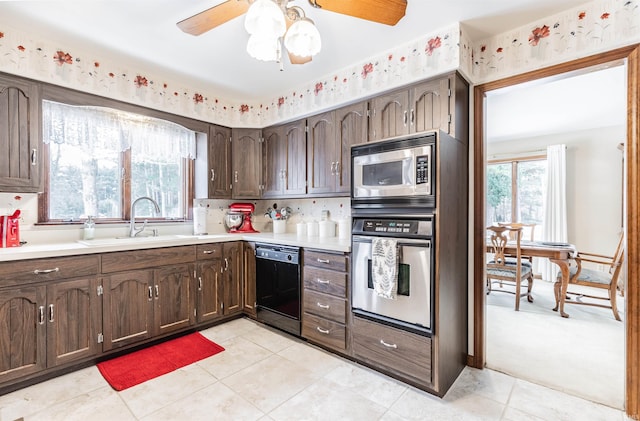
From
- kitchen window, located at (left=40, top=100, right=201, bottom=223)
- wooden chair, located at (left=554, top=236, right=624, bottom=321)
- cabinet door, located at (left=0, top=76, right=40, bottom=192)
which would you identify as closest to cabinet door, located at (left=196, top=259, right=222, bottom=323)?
kitchen window, located at (left=40, top=100, right=201, bottom=223)

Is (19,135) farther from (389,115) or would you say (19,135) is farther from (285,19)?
(389,115)

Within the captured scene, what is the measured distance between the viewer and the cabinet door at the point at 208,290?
289 cm

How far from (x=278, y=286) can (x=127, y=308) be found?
1.27m

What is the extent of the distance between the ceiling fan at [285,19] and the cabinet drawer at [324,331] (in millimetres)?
2008

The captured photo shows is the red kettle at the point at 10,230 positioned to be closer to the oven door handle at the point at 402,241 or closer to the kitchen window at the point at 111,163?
the kitchen window at the point at 111,163

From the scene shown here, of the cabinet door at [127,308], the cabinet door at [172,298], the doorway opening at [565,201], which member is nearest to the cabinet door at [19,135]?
the cabinet door at [127,308]

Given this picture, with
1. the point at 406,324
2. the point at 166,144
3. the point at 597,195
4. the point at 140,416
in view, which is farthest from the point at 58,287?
the point at 597,195

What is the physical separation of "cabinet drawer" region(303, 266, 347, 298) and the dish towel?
0.36m

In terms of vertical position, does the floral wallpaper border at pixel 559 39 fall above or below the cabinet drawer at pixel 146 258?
above

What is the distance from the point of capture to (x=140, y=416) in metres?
1.72

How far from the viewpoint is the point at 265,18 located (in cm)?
121

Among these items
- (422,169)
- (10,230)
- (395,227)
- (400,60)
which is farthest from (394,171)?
(10,230)

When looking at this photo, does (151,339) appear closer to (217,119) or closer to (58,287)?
(58,287)

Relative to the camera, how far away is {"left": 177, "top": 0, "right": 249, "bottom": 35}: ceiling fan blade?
4.55ft
